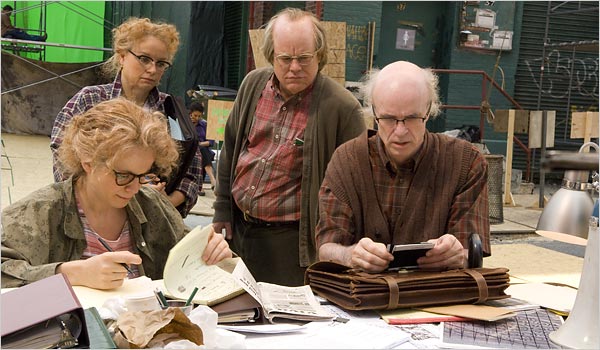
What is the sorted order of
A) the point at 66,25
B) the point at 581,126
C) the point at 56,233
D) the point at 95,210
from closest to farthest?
the point at 56,233 < the point at 95,210 < the point at 581,126 < the point at 66,25

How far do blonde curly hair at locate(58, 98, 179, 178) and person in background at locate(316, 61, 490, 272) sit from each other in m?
0.71

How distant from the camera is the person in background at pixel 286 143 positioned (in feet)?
10.8

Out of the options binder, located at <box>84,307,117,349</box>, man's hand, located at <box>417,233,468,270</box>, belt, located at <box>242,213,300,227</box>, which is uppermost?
man's hand, located at <box>417,233,468,270</box>

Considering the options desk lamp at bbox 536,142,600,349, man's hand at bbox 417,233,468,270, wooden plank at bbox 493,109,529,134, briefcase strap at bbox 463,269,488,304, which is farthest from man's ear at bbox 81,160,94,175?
wooden plank at bbox 493,109,529,134

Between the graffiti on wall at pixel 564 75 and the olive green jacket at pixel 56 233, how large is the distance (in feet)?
35.7

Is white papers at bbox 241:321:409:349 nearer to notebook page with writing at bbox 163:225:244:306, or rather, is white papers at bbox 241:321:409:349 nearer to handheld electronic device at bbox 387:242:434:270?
notebook page with writing at bbox 163:225:244:306

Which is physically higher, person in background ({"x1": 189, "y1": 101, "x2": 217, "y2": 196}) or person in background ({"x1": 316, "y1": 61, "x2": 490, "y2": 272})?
person in background ({"x1": 316, "y1": 61, "x2": 490, "y2": 272})

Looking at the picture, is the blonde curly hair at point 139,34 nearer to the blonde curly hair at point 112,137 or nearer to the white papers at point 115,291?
the blonde curly hair at point 112,137

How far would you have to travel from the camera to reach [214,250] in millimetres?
2191

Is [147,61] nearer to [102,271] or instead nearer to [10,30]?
[102,271]

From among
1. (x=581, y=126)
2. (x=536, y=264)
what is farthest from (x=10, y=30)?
(x=536, y=264)

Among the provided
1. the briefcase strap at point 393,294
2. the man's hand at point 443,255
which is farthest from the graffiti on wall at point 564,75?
the briefcase strap at point 393,294

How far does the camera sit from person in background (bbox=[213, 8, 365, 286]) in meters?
3.28

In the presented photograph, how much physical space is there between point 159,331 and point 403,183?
1.30 metres
